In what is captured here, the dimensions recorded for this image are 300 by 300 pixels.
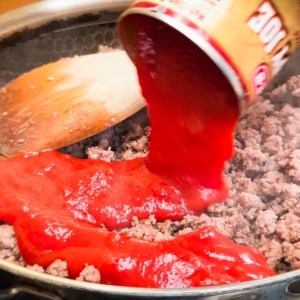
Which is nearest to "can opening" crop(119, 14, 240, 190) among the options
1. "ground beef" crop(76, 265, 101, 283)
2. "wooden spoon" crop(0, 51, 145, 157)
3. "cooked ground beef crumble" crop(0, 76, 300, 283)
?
"cooked ground beef crumble" crop(0, 76, 300, 283)

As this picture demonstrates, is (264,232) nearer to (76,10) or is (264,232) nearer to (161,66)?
(161,66)

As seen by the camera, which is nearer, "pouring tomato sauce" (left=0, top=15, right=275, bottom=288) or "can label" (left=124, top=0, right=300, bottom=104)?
"can label" (left=124, top=0, right=300, bottom=104)

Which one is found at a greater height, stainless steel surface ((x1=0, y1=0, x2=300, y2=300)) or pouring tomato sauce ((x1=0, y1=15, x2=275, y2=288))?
stainless steel surface ((x1=0, y1=0, x2=300, y2=300))

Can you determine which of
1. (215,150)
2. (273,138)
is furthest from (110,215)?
(273,138)

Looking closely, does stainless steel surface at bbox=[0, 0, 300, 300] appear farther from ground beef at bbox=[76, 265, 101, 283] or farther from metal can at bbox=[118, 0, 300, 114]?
ground beef at bbox=[76, 265, 101, 283]

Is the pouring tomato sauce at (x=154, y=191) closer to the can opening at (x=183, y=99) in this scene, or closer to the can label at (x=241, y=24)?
the can opening at (x=183, y=99)

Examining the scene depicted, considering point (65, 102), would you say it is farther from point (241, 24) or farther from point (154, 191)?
point (241, 24)

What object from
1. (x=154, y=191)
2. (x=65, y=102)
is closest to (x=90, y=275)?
(x=154, y=191)
